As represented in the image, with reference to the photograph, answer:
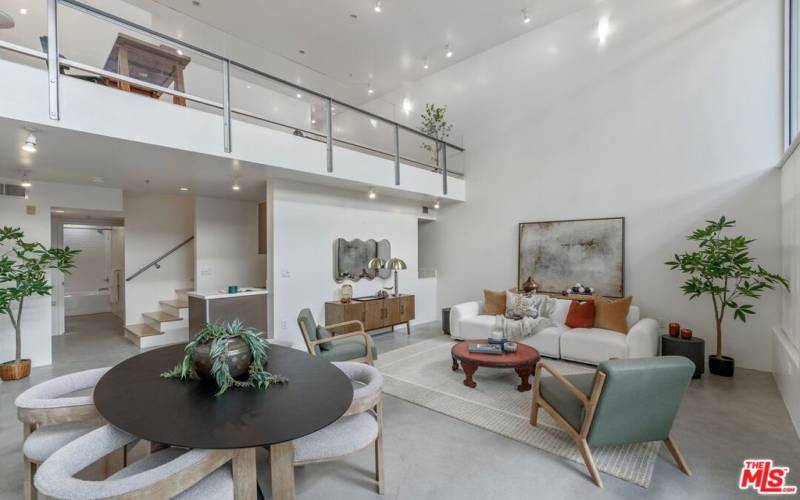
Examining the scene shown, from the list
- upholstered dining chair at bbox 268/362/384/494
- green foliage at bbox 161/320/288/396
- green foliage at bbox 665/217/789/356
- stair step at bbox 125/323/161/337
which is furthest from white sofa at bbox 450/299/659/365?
stair step at bbox 125/323/161/337

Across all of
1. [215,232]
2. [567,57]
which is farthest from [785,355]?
[215,232]

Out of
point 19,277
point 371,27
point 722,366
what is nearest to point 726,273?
point 722,366

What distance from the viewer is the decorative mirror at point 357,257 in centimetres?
620

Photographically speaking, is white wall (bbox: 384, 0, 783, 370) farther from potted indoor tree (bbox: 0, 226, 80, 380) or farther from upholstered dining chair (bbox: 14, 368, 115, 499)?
potted indoor tree (bbox: 0, 226, 80, 380)

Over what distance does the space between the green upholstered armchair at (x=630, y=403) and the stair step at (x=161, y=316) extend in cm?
628

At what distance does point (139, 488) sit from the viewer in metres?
1.30

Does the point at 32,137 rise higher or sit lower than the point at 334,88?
lower

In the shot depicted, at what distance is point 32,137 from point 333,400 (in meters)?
3.64

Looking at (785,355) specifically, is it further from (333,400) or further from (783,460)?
(333,400)

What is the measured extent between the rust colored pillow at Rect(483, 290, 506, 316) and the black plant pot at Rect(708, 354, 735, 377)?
2653 millimetres

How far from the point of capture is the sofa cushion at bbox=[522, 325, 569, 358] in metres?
5.00

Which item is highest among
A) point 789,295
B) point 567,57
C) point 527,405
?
point 567,57

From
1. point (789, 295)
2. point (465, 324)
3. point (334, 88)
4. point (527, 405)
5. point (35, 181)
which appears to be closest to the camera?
point (527, 405)

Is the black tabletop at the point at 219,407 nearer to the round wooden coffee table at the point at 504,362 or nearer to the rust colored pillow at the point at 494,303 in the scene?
the round wooden coffee table at the point at 504,362
